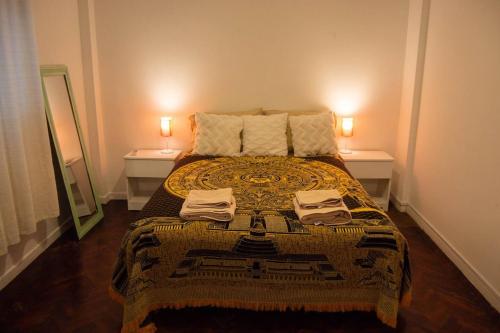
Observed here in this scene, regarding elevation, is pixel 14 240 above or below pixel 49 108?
below

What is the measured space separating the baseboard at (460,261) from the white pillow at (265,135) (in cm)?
134

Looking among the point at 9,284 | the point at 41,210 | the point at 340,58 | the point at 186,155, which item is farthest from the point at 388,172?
the point at 9,284

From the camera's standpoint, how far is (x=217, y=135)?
3.45 m

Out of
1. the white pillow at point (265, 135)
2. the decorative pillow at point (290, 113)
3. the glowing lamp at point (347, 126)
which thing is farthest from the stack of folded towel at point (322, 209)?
the glowing lamp at point (347, 126)

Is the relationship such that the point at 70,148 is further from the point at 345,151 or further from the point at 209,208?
the point at 345,151

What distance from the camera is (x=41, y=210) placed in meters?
2.66

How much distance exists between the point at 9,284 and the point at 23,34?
1.61 meters

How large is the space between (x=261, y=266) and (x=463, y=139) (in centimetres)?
180

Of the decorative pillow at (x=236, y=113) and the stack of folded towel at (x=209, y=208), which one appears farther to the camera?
the decorative pillow at (x=236, y=113)

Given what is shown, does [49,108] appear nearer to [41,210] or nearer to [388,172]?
[41,210]

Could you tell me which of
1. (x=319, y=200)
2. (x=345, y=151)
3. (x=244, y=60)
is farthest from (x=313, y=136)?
(x=319, y=200)

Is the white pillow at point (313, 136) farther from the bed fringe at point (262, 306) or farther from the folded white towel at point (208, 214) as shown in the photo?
the bed fringe at point (262, 306)

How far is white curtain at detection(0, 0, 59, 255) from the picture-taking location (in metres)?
2.26

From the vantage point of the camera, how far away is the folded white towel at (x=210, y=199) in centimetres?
216
